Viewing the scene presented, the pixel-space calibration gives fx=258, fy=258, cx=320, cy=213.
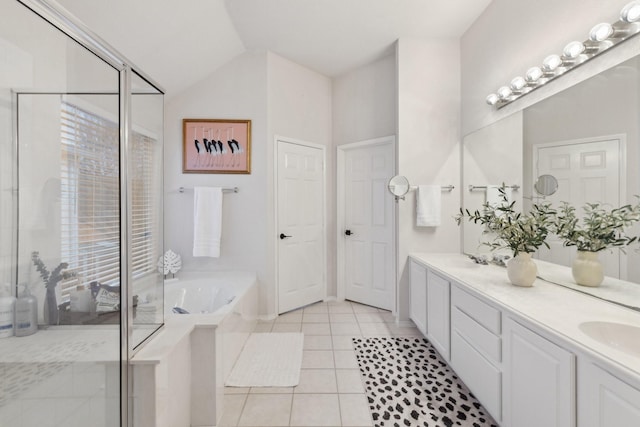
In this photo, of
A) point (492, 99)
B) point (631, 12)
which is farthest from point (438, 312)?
point (631, 12)

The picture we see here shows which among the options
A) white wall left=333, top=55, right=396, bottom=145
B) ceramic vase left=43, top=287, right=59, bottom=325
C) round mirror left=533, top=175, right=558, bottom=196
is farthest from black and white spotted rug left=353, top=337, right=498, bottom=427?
white wall left=333, top=55, right=396, bottom=145

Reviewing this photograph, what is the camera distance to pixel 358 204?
10.4 ft

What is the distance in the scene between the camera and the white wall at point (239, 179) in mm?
2715

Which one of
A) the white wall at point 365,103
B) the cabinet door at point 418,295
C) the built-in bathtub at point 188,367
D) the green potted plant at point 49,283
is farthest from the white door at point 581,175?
the green potted plant at point 49,283

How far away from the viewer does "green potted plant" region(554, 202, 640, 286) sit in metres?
1.20

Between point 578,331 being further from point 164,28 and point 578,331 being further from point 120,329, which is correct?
point 164,28

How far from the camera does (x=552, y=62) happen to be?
5.17 feet

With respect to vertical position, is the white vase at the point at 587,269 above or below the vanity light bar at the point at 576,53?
below

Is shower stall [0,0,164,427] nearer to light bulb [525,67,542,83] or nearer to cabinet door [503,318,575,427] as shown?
cabinet door [503,318,575,427]

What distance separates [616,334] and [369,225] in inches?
86.1

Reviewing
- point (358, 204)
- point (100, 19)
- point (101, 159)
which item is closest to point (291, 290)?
point (358, 204)

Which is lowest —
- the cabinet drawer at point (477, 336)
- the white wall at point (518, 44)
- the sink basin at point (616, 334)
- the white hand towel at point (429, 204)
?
the cabinet drawer at point (477, 336)

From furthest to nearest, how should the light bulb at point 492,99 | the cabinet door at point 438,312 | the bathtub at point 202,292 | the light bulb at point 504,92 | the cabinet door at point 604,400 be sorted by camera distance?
the bathtub at point 202,292
the light bulb at point 492,99
the light bulb at point 504,92
the cabinet door at point 438,312
the cabinet door at point 604,400

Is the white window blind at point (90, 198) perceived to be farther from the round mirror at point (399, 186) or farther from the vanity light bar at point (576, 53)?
the vanity light bar at point (576, 53)
